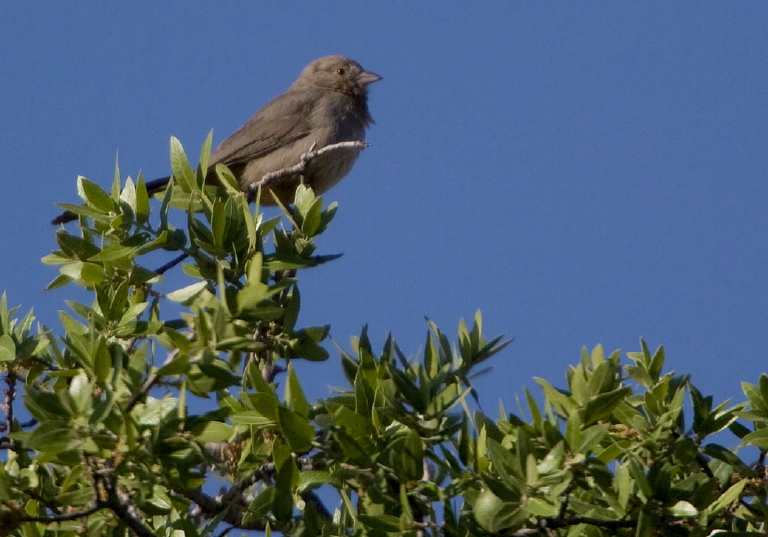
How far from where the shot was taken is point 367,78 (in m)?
8.31

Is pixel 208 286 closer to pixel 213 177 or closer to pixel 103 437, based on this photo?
pixel 103 437

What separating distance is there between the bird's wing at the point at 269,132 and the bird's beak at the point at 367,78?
1.81 ft

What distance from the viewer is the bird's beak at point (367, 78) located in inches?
327

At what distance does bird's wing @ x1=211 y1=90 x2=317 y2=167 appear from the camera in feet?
24.1

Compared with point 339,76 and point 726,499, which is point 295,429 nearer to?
point 726,499

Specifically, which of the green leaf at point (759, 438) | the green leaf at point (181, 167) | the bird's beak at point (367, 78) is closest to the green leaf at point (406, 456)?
the green leaf at point (759, 438)

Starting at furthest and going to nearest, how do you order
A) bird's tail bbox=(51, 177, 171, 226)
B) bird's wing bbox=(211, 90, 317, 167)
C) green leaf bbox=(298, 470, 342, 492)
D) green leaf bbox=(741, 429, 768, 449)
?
bird's wing bbox=(211, 90, 317, 167) < bird's tail bbox=(51, 177, 171, 226) < green leaf bbox=(741, 429, 768, 449) < green leaf bbox=(298, 470, 342, 492)

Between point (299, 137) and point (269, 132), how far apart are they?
0.24m

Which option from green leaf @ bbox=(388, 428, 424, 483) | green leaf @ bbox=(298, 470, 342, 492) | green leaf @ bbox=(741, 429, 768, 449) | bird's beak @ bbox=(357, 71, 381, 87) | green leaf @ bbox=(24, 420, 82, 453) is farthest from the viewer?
bird's beak @ bbox=(357, 71, 381, 87)

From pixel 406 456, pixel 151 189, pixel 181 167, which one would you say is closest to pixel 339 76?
pixel 151 189

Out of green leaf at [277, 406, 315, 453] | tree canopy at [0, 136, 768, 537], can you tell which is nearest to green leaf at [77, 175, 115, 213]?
tree canopy at [0, 136, 768, 537]

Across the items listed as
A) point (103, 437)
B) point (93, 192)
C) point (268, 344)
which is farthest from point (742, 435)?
point (93, 192)

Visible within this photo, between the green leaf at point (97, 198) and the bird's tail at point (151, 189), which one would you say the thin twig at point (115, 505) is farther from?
the bird's tail at point (151, 189)

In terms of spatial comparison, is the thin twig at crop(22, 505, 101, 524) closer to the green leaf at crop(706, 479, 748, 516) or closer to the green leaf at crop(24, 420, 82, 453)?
the green leaf at crop(24, 420, 82, 453)
